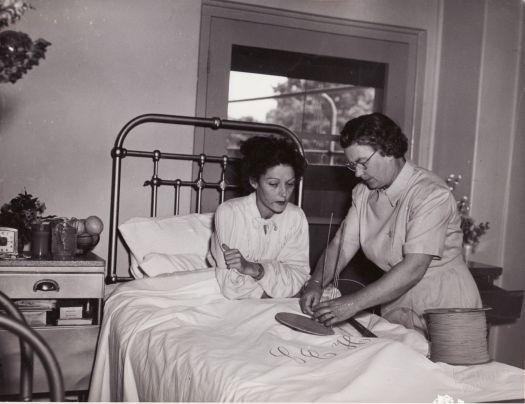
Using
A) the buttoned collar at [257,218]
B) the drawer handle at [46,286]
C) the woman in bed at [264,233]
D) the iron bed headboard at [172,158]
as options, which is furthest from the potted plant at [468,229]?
the drawer handle at [46,286]

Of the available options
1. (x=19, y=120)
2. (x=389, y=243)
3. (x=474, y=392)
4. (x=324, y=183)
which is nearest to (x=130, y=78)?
(x=19, y=120)

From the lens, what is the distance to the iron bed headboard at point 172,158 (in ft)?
11.0

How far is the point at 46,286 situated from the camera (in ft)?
9.61

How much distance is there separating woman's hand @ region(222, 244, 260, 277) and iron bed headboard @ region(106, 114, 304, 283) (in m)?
0.85

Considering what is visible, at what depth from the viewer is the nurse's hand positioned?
2346 mm

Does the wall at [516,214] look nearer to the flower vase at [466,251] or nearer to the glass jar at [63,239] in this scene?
the flower vase at [466,251]

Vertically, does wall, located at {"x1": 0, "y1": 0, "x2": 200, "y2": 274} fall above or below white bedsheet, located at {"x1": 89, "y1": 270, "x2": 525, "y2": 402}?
above

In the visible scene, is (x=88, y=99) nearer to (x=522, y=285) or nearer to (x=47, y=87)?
(x=47, y=87)

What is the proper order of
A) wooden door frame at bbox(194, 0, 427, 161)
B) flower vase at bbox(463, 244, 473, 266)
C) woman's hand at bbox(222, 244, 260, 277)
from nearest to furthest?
woman's hand at bbox(222, 244, 260, 277)
wooden door frame at bbox(194, 0, 427, 161)
flower vase at bbox(463, 244, 473, 266)

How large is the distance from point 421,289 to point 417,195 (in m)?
0.42

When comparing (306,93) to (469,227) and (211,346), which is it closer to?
(469,227)

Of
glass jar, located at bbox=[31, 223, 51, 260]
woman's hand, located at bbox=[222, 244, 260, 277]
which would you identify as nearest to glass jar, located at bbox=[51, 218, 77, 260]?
glass jar, located at bbox=[31, 223, 51, 260]

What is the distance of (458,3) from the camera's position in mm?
4062

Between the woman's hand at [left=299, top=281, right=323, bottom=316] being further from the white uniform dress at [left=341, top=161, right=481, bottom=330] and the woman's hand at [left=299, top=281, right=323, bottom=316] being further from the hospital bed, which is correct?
the white uniform dress at [left=341, top=161, right=481, bottom=330]
